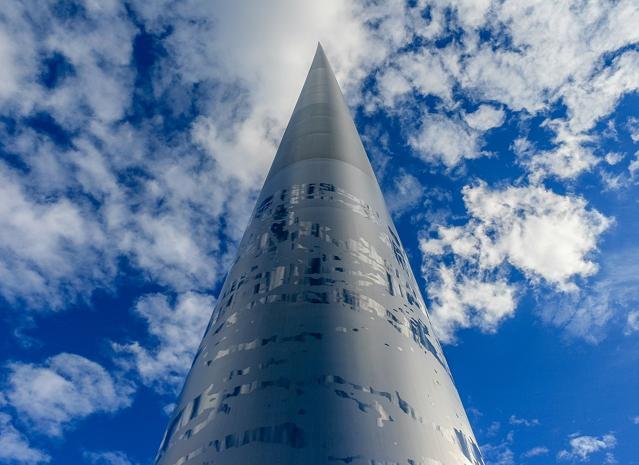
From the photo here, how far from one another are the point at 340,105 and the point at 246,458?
714 cm

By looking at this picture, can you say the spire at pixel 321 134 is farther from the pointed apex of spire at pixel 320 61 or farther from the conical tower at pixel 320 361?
the pointed apex of spire at pixel 320 61

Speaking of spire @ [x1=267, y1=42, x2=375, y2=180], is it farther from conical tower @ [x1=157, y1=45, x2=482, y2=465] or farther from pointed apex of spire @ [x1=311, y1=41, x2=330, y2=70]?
pointed apex of spire @ [x1=311, y1=41, x2=330, y2=70]

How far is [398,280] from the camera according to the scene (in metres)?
4.00

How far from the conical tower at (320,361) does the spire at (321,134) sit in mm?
1317

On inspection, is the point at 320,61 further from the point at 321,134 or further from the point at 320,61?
the point at 321,134

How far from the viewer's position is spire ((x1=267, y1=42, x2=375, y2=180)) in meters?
6.06

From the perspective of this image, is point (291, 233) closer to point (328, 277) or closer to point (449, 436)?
point (328, 277)

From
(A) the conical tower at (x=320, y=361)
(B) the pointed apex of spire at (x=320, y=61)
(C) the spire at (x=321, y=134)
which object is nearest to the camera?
(A) the conical tower at (x=320, y=361)

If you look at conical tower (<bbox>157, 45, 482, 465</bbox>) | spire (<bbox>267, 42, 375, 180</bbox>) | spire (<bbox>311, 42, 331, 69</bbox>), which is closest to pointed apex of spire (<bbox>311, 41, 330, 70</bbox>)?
spire (<bbox>311, 42, 331, 69</bbox>)

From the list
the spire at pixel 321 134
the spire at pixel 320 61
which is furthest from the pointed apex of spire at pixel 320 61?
the spire at pixel 321 134

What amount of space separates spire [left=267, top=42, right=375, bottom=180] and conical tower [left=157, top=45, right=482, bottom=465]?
1317 millimetres

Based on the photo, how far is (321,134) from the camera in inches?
260

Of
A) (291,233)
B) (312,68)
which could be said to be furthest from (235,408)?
(312,68)

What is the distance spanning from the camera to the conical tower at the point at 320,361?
7.86 feet
